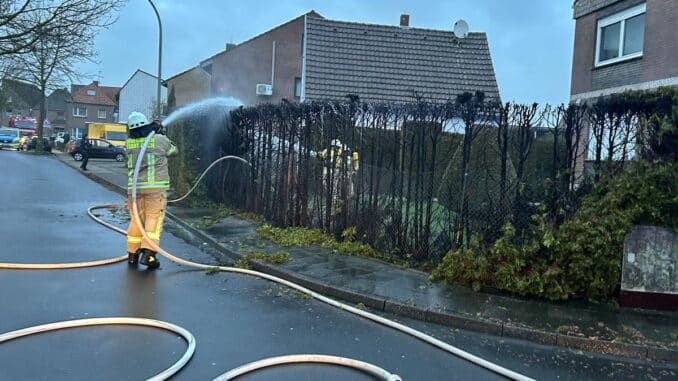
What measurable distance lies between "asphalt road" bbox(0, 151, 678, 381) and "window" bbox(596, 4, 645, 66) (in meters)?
14.5

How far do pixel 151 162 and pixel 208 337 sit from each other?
3.52 metres

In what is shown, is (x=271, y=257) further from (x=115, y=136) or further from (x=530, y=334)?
(x=115, y=136)

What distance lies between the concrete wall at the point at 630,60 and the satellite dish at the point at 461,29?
463 centimetres

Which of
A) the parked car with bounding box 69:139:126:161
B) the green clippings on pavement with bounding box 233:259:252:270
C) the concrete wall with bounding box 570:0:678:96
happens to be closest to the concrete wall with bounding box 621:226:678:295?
the green clippings on pavement with bounding box 233:259:252:270

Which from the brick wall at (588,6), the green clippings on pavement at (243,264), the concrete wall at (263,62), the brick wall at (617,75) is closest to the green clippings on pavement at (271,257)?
the green clippings on pavement at (243,264)

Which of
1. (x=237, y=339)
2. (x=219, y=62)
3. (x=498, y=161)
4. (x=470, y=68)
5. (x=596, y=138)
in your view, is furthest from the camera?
(x=219, y=62)

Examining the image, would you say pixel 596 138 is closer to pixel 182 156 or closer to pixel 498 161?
pixel 498 161

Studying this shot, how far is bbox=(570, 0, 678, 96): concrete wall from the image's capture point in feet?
50.3

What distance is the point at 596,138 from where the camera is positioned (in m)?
6.87

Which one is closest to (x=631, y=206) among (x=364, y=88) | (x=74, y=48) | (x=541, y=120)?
(x=541, y=120)

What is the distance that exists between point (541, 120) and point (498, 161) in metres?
0.73

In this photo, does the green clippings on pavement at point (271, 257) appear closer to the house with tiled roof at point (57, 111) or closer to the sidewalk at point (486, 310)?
the sidewalk at point (486, 310)

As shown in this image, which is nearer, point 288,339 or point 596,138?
point 288,339

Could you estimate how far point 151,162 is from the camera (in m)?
7.79
